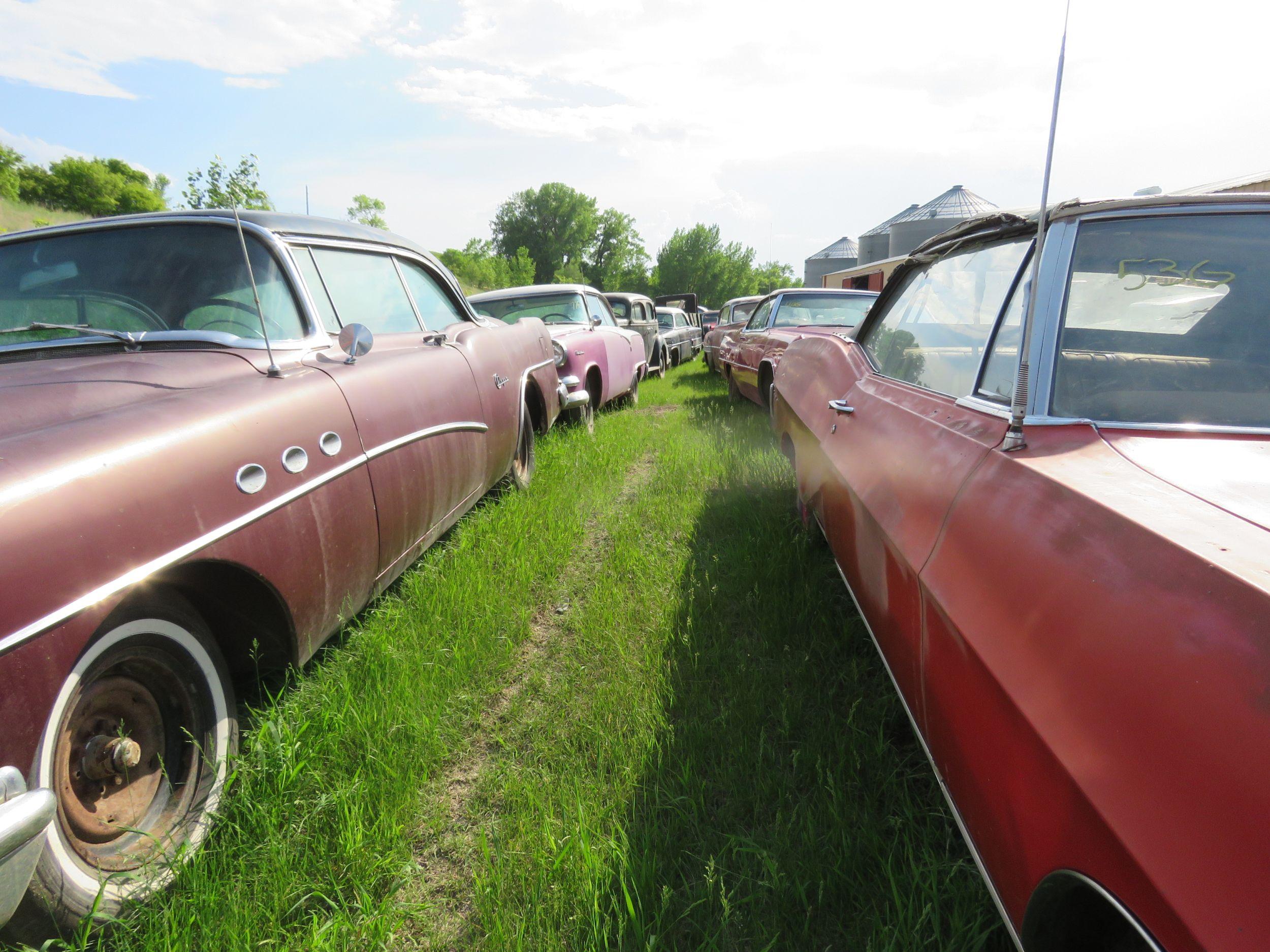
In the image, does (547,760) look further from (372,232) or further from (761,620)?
(372,232)

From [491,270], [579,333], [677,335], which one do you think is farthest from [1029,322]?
[491,270]

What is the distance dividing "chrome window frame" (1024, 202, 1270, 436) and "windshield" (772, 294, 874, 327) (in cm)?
549

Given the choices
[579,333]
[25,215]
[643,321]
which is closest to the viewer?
[579,333]

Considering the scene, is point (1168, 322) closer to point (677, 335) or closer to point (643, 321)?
point (643, 321)

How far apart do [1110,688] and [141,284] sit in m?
2.96

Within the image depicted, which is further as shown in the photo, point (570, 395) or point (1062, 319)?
point (570, 395)

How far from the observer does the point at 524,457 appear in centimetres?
493

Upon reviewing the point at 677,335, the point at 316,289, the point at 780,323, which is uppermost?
the point at 316,289

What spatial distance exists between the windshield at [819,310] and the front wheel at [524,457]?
3.51 meters

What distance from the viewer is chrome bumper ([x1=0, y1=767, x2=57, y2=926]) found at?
1.11 meters

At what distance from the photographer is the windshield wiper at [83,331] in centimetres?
216

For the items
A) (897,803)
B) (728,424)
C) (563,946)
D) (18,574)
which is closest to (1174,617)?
(897,803)

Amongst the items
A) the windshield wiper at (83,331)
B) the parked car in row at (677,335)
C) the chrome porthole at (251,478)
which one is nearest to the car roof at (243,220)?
the windshield wiper at (83,331)

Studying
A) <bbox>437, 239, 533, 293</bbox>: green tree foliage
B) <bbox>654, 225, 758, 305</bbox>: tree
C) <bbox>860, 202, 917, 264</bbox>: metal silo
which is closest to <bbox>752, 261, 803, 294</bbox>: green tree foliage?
<bbox>654, 225, 758, 305</bbox>: tree
